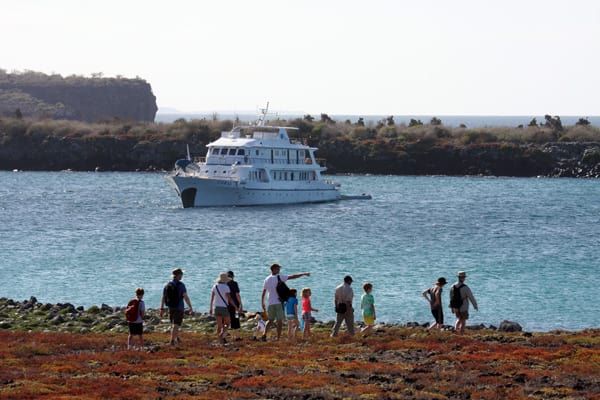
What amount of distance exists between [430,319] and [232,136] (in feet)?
177

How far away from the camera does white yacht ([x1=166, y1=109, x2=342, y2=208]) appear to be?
87.7 meters

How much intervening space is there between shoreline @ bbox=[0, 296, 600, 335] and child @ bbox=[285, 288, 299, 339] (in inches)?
199

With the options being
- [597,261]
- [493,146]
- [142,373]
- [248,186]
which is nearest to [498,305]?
[597,261]

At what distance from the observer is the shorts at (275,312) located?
27.3 meters

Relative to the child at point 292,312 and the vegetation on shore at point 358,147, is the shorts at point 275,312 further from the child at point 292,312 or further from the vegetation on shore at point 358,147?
the vegetation on shore at point 358,147

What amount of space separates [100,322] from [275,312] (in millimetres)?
9669

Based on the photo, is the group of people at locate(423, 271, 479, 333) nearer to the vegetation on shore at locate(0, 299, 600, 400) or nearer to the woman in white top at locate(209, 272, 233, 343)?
the vegetation on shore at locate(0, 299, 600, 400)

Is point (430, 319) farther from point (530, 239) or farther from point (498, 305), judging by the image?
point (530, 239)

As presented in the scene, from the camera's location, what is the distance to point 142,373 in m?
23.6

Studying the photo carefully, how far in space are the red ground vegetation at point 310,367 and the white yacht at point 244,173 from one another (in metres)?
57.8

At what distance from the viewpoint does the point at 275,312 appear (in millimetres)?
27531

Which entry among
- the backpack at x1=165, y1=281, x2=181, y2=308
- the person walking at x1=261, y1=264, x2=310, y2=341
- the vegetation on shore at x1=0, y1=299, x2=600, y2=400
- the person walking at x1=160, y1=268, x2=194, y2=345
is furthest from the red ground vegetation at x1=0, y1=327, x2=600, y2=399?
the backpack at x1=165, y1=281, x2=181, y2=308

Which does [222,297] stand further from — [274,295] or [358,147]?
[358,147]

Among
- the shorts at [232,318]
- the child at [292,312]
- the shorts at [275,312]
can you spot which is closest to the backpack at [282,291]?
the shorts at [275,312]
